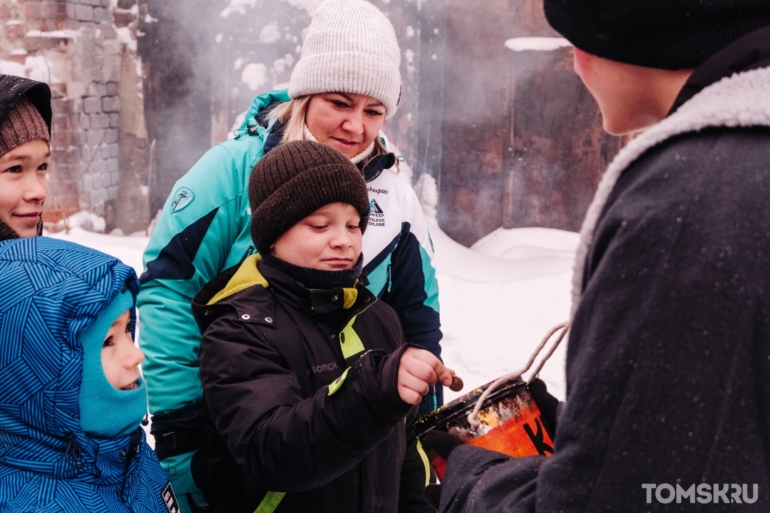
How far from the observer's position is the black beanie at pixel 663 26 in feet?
3.01

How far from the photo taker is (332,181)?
188cm

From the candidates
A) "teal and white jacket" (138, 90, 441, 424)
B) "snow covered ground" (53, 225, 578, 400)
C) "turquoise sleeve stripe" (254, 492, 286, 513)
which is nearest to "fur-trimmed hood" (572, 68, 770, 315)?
"turquoise sleeve stripe" (254, 492, 286, 513)

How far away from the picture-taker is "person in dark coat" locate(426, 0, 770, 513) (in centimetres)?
82

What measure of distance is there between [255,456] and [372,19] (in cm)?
155

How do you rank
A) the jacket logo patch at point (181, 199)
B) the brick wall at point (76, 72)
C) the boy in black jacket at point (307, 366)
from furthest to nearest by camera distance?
the brick wall at point (76, 72) → the jacket logo patch at point (181, 199) → the boy in black jacket at point (307, 366)

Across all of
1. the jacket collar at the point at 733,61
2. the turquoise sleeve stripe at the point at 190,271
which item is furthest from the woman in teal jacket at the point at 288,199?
the jacket collar at the point at 733,61

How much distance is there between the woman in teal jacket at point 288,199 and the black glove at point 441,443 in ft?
2.90

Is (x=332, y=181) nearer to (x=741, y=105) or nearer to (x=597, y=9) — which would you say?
(x=597, y=9)

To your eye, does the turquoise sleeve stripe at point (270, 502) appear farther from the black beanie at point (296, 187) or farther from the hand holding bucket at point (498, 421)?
the black beanie at point (296, 187)

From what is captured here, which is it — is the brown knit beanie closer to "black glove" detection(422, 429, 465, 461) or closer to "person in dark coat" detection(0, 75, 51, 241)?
"person in dark coat" detection(0, 75, 51, 241)

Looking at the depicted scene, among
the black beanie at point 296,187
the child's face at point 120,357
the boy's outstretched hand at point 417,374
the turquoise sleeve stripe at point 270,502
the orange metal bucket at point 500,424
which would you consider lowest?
the turquoise sleeve stripe at point 270,502

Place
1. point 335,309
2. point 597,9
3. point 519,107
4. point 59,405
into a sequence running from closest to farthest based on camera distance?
point 597,9
point 59,405
point 335,309
point 519,107

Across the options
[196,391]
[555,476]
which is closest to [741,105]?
[555,476]

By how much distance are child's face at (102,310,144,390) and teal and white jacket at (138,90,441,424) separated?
0.42 metres
